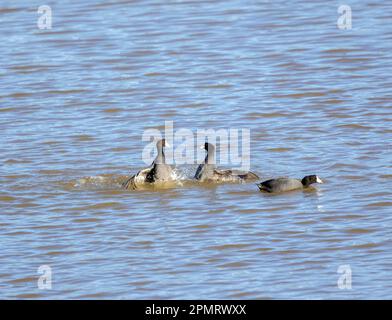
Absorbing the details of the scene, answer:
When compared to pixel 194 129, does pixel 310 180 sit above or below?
below

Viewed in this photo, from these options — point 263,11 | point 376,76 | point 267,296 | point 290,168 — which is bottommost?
point 267,296

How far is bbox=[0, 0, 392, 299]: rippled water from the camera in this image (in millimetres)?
8625

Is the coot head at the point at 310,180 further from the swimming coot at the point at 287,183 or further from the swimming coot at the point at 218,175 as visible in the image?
the swimming coot at the point at 218,175

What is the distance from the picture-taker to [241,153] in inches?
481

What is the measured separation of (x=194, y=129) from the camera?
13.1 meters

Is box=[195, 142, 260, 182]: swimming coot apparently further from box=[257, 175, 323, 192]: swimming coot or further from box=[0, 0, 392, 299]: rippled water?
box=[257, 175, 323, 192]: swimming coot

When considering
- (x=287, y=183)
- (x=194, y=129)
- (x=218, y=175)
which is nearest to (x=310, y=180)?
(x=287, y=183)

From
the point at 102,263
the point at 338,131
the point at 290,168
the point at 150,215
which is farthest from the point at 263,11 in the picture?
the point at 102,263

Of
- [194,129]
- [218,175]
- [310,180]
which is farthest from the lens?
[194,129]

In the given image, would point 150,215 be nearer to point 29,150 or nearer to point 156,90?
point 29,150

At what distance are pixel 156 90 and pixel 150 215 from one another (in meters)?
4.77

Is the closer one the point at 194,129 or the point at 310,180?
the point at 310,180

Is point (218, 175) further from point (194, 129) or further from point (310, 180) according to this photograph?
point (194, 129)

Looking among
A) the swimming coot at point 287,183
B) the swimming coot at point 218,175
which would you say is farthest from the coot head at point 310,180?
the swimming coot at point 218,175
